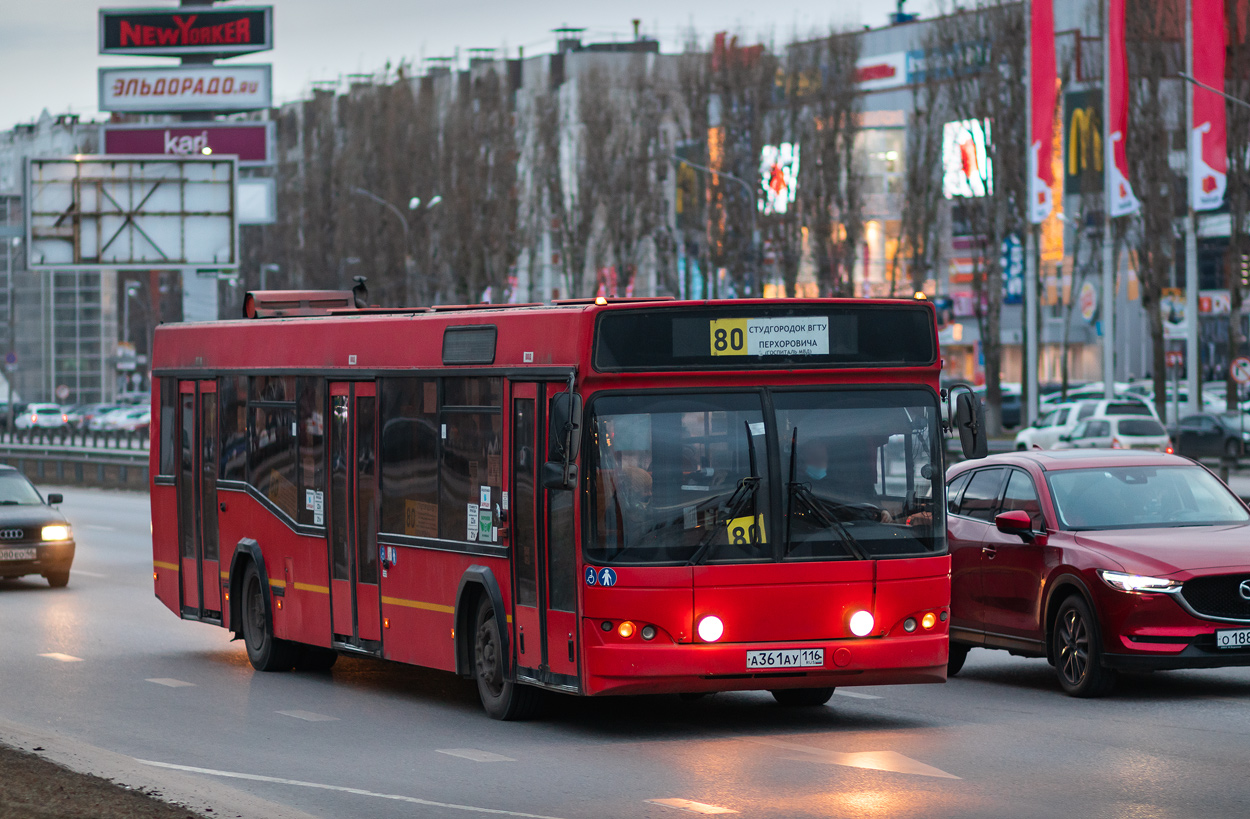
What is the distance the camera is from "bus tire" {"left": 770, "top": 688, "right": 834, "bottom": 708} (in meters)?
12.5

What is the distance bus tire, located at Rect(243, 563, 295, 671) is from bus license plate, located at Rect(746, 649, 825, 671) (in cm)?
538

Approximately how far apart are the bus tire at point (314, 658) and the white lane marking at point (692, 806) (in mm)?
6710

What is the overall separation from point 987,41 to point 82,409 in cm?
6909

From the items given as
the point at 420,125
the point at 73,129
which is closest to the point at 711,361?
the point at 420,125

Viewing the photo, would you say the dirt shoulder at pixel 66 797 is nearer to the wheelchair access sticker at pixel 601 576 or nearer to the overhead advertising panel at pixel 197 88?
the wheelchair access sticker at pixel 601 576

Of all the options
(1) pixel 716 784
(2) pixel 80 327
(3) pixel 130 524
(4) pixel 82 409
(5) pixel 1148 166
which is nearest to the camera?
(1) pixel 716 784

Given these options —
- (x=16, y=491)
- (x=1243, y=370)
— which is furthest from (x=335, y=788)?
(x=1243, y=370)

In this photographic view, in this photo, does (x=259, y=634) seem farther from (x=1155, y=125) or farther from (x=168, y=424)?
(x=1155, y=125)

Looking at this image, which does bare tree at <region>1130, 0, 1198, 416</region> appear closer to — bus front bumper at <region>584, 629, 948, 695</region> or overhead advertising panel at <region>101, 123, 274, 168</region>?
overhead advertising panel at <region>101, 123, 274, 168</region>

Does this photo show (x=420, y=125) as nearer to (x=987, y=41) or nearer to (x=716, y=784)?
(x=987, y=41)

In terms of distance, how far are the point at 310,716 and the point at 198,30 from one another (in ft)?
189

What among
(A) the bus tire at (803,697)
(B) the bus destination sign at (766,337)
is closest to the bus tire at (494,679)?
(A) the bus tire at (803,697)

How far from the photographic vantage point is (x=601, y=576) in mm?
10789

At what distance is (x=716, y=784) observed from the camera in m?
9.42
